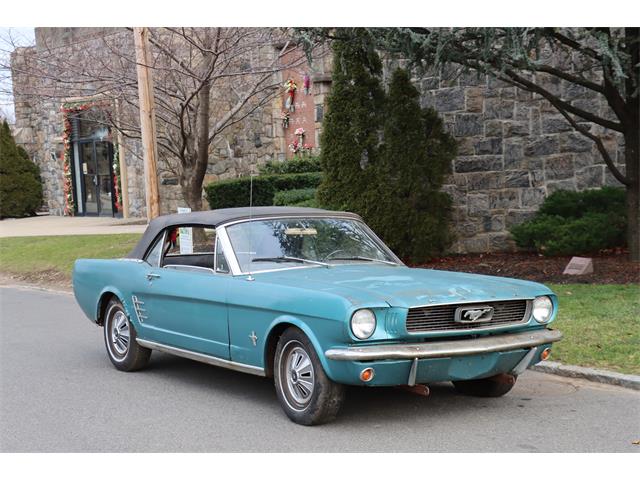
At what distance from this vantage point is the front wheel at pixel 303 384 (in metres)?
5.66

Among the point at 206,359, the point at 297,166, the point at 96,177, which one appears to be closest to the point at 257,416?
the point at 206,359

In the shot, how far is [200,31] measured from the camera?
1538 centimetres

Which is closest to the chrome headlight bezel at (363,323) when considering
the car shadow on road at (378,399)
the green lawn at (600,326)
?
the car shadow on road at (378,399)

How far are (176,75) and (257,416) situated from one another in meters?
10.5

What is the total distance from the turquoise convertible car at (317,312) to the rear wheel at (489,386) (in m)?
0.01

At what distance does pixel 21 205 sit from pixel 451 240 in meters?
19.2

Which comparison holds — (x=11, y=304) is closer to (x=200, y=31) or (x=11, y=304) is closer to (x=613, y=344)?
(x=200, y=31)

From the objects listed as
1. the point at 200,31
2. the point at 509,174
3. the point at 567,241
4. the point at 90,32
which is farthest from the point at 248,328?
the point at 90,32

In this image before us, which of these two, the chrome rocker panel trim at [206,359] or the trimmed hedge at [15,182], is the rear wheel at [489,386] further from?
→ the trimmed hedge at [15,182]

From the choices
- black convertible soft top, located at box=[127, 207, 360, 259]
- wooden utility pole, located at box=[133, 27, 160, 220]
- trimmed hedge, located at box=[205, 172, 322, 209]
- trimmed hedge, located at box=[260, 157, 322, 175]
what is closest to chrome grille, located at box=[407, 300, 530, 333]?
black convertible soft top, located at box=[127, 207, 360, 259]

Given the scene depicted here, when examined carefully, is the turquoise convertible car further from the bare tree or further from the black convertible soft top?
the bare tree

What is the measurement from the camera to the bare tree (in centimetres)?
1423

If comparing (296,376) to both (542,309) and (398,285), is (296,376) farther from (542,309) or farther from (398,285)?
(542,309)

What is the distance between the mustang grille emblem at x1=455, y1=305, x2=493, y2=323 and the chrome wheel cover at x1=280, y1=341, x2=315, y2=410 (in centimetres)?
107
